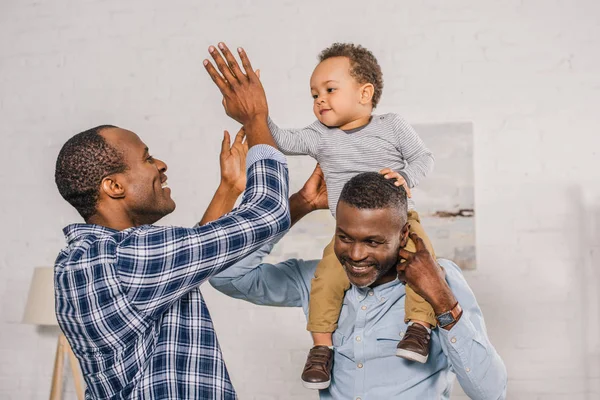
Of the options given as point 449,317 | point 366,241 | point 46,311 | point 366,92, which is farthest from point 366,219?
point 46,311

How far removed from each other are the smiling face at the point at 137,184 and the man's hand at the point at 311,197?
536mm

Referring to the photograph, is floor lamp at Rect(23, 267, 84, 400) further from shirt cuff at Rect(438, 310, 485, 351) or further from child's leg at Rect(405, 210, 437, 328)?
shirt cuff at Rect(438, 310, 485, 351)

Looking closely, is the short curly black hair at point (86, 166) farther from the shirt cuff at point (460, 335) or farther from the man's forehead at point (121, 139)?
the shirt cuff at point (460, 335)

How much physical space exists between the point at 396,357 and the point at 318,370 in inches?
8.2

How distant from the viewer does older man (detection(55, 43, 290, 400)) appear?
1.60 m

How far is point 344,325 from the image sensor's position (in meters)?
2.02

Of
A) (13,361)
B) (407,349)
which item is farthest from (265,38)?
(407,349)

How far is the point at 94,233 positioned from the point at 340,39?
2.63 m

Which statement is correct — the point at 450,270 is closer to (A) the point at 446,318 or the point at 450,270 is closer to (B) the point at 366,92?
(A) the point at 446,318

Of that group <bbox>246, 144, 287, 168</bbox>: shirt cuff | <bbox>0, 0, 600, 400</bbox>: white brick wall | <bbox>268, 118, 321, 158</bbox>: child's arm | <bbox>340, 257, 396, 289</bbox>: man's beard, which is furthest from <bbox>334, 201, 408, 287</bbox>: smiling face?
<bbox>0, 0, 600, 400</bbox>: white brick wall

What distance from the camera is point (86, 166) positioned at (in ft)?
5.70

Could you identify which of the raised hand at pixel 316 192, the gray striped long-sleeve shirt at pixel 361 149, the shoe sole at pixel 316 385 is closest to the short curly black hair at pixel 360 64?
the gray striped long-sleeve shirt at pixel 361 149

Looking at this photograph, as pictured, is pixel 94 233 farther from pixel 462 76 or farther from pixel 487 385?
pixel 462 76

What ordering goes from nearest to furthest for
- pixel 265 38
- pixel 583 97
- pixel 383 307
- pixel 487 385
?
pixel 487 385 < pixel 383 307 < pixel 583 97 < pixel 265 38
